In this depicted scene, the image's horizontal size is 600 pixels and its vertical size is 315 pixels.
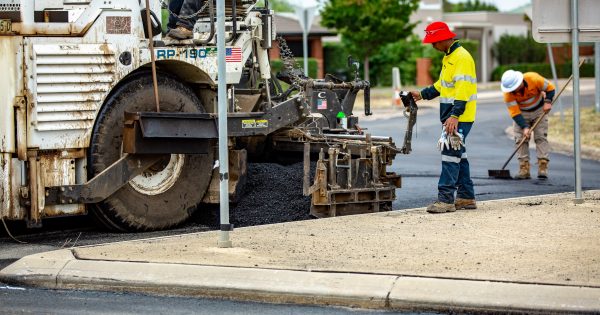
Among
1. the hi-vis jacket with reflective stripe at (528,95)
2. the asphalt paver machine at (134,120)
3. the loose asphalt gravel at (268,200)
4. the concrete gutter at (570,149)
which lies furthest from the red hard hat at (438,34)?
the concrete gutter at (570,149)

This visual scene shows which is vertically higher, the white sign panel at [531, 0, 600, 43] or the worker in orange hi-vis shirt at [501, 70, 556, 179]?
the white sign panel at [531, 0, 600, 43]

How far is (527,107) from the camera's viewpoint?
1584 centimetres

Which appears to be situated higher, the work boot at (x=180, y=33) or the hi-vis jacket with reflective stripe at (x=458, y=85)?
the work boot at (x=180, y=33)

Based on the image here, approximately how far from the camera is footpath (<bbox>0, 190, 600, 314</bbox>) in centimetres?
727

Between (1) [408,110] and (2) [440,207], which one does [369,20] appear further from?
A: (2) [440,207]

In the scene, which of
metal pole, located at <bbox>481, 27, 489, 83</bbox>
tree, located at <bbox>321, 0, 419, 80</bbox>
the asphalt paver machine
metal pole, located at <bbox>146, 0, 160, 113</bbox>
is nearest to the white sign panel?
the asphalt paver machine

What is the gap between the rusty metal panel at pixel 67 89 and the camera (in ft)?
31.5

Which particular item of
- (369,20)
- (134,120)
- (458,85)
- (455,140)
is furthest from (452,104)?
(369,20)

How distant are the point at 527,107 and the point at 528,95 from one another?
8.4 inches

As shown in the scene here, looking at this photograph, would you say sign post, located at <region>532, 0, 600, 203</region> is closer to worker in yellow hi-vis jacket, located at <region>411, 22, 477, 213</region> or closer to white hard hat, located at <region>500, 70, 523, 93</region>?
worker in yellow hi-vis jacket, located at <region>411, 22, 477, 213</region>

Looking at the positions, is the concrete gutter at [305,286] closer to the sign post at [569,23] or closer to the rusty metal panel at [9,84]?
the rusty metal panel at [9,84]

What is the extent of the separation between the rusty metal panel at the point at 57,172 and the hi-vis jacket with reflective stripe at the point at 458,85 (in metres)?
3.60

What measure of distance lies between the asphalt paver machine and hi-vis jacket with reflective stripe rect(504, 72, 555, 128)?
4.30 metres

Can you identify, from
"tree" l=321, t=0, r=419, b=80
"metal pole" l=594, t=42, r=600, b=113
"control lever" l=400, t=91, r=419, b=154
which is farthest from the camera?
"tree" l=321, t=0, r=419, b=80
